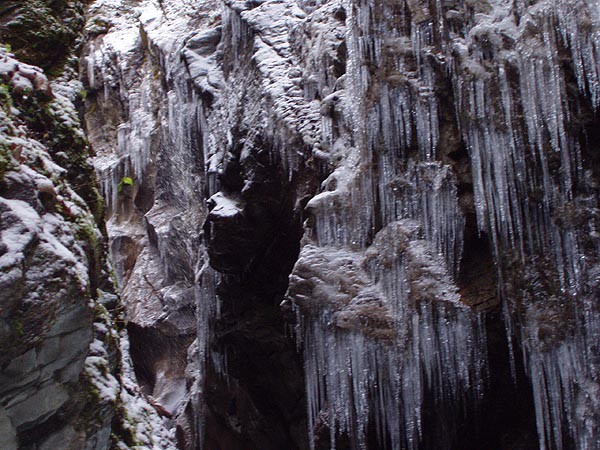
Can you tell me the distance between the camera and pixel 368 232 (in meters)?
5.36

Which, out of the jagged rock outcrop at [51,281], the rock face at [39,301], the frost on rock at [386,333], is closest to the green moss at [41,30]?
the jagged rock outcrop at [51,281]

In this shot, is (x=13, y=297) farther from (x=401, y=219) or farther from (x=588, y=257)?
(x=588, y=257)

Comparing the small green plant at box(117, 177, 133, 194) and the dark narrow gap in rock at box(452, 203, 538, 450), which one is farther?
the small green plant at box(117, 177, 133, 194)

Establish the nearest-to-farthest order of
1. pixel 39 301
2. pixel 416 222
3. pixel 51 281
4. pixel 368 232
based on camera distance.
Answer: pixel 39 301 < pixel 51 281 < pixel 416 222 < pixel 368 232

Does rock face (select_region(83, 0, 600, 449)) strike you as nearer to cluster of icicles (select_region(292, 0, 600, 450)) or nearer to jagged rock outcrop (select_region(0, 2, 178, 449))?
cluster of icicles (select_region(292, 0, 600, 450))

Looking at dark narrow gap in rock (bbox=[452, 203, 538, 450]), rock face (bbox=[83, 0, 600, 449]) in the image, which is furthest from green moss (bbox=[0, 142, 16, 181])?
dark narrow gap in rock (bbox=[452, 203, 538, 450])

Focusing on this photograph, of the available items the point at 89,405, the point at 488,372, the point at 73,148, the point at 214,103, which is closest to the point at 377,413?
the point at 488,372

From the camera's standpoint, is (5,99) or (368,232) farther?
(5,99)

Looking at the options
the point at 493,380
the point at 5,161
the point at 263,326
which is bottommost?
the point at 493,380

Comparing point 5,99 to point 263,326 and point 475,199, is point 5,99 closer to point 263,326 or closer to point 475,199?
point 263,326

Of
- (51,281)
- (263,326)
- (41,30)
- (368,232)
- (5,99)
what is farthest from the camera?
(263,326)

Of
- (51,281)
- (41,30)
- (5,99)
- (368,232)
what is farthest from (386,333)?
(41,30)

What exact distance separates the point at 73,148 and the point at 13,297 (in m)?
2.89

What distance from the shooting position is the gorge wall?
451 centimetres
